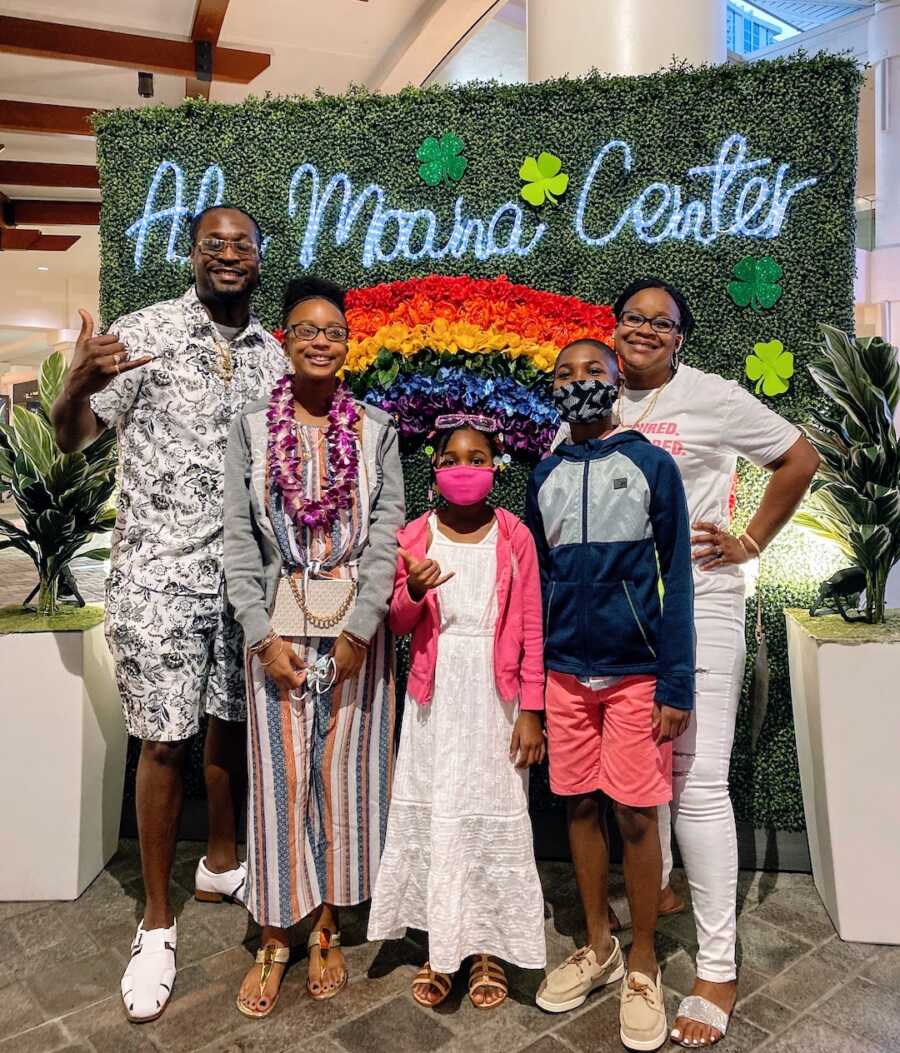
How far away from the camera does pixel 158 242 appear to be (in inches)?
136

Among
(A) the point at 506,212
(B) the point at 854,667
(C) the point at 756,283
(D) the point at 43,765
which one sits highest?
(A) the point at 506,212

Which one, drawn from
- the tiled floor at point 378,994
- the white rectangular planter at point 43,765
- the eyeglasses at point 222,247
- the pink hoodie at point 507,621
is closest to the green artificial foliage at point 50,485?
the white rectangular planter at point 43,765

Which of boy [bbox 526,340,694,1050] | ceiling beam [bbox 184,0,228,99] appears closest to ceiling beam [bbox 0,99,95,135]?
ceiling beam [bbox 184,0,228,99]

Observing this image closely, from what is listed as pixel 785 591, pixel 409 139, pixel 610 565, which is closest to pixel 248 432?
pixel 610 565

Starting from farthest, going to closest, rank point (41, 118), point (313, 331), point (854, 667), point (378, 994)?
point (41, 118)
point (854, 667)
point (378, 994)
point (313, 331)

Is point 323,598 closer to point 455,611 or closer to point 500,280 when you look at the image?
point 455,611

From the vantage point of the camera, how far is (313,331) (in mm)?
2379

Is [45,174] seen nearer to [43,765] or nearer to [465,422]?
[43,765]

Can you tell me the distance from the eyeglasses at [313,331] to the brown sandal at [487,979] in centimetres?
176

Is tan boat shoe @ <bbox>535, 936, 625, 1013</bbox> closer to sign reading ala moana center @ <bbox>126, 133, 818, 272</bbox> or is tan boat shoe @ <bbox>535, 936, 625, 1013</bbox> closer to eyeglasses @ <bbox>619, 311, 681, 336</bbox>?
eyeglasses @ <bbox>619, 311, 681, 336</bbox>

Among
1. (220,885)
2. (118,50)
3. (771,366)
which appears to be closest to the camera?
(220,885)

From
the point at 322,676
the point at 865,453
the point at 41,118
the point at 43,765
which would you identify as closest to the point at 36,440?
the point at 43,765

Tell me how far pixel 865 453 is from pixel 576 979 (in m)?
1.83

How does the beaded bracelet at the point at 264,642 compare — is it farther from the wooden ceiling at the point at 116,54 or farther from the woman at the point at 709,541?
the wooden ceiling at the point at 116,54
